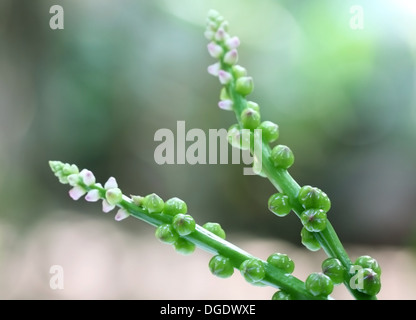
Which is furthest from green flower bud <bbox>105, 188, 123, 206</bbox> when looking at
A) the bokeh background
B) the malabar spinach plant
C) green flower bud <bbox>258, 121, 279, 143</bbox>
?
the bokeh background

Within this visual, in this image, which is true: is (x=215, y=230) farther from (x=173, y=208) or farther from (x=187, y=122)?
(x=187, y=122)

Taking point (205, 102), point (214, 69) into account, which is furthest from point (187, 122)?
point (214, 69)

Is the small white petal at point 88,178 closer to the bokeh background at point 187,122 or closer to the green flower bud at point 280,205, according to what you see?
the green flower bud at point 280,205

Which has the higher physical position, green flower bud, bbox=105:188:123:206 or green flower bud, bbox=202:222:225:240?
green flower bud, bbox=105:188:123:206

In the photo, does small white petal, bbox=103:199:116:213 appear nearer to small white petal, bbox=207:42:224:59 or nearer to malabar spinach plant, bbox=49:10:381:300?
malabar spinach plant, bbox=49:10:381:300

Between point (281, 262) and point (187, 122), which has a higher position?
point (187, 122)

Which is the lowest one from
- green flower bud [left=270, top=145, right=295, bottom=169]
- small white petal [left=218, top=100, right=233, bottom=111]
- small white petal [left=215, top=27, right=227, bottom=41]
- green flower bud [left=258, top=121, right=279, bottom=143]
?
green flower bud [left=270, top=145, right=295, bottom=169]

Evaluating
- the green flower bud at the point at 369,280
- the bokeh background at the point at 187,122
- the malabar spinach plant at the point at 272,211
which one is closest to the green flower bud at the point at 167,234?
the malabar spinach plant at the point at 272,211
